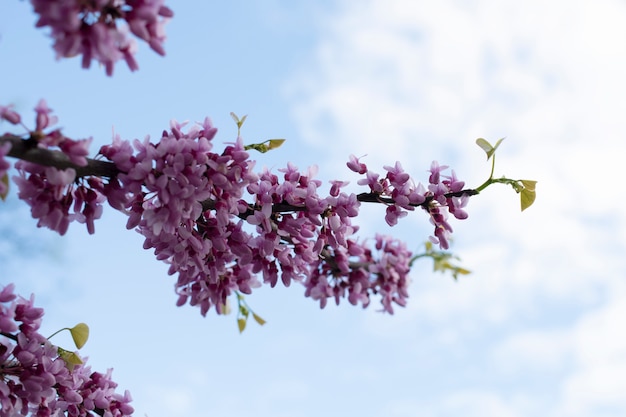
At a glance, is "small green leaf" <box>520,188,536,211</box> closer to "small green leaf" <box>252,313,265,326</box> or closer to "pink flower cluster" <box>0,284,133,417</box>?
"small green leaf" <box>252,313,265,326</box>

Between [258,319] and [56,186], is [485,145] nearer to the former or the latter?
[56,186]

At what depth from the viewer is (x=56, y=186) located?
8.30 ft

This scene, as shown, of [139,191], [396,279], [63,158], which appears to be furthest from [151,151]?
[396,279]

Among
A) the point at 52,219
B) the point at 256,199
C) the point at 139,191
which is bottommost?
the point at 52,219

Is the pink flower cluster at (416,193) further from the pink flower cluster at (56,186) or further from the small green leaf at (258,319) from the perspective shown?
the small green leaf at (258,319)

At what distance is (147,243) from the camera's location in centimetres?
315

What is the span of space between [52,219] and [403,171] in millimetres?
1576

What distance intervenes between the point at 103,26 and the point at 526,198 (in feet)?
6.54

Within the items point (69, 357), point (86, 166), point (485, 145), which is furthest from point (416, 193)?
point (69, 357)

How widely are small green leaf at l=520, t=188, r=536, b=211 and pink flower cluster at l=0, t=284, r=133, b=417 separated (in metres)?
2.20

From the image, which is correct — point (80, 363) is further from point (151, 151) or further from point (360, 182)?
point (360, 182)

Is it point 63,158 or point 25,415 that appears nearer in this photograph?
point 63,158

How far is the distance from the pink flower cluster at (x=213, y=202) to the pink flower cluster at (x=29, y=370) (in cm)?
47

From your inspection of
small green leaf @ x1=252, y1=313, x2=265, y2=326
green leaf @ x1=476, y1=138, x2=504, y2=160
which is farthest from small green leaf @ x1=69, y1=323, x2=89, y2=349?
green leaf @ x1=476, y1=138, x2=504, y2=160
